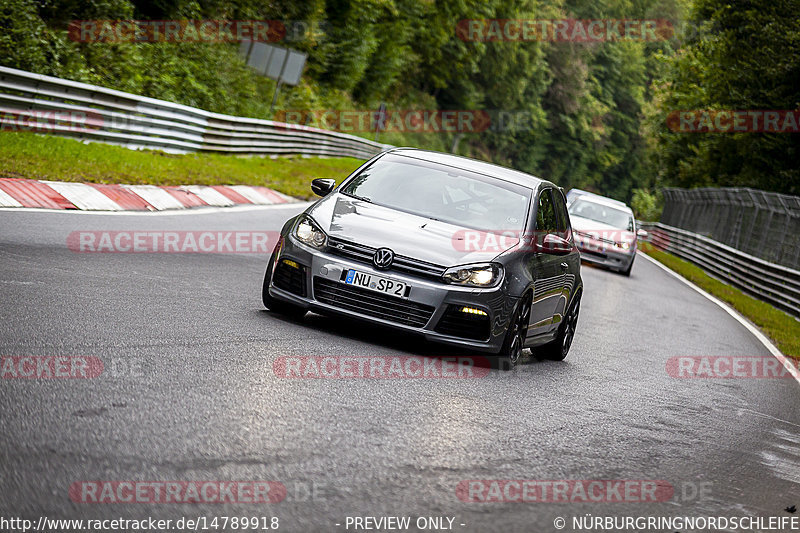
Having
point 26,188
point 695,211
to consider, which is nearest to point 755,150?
point 695,211

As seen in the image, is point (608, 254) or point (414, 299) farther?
point (608, 254)

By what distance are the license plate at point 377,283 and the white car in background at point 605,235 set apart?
16.1 metres

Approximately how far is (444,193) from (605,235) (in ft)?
51.0

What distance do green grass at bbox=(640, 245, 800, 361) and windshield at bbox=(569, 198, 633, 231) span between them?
2.31 meters

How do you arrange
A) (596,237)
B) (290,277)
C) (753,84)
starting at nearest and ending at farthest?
1. (290,277)
2. (596,237)
3. (753,84)

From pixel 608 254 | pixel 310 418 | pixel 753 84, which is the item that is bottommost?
pixel 608 254

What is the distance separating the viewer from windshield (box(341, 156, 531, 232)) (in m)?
8.98

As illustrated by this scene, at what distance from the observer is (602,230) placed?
2445 centimetres

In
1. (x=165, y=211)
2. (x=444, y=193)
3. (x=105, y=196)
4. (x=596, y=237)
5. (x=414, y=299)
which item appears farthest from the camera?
(x=596, y=237)

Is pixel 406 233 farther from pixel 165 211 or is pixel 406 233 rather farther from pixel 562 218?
pixel 165 211

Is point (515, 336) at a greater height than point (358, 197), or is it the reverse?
point (358, 197)

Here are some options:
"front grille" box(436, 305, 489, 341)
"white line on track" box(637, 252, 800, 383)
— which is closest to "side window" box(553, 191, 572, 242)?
"front grille" box(436, 305, 489, 341)

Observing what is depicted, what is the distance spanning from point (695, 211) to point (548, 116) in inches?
1939

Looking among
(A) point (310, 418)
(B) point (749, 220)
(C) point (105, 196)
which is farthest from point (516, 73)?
(A) point (310, 418)
